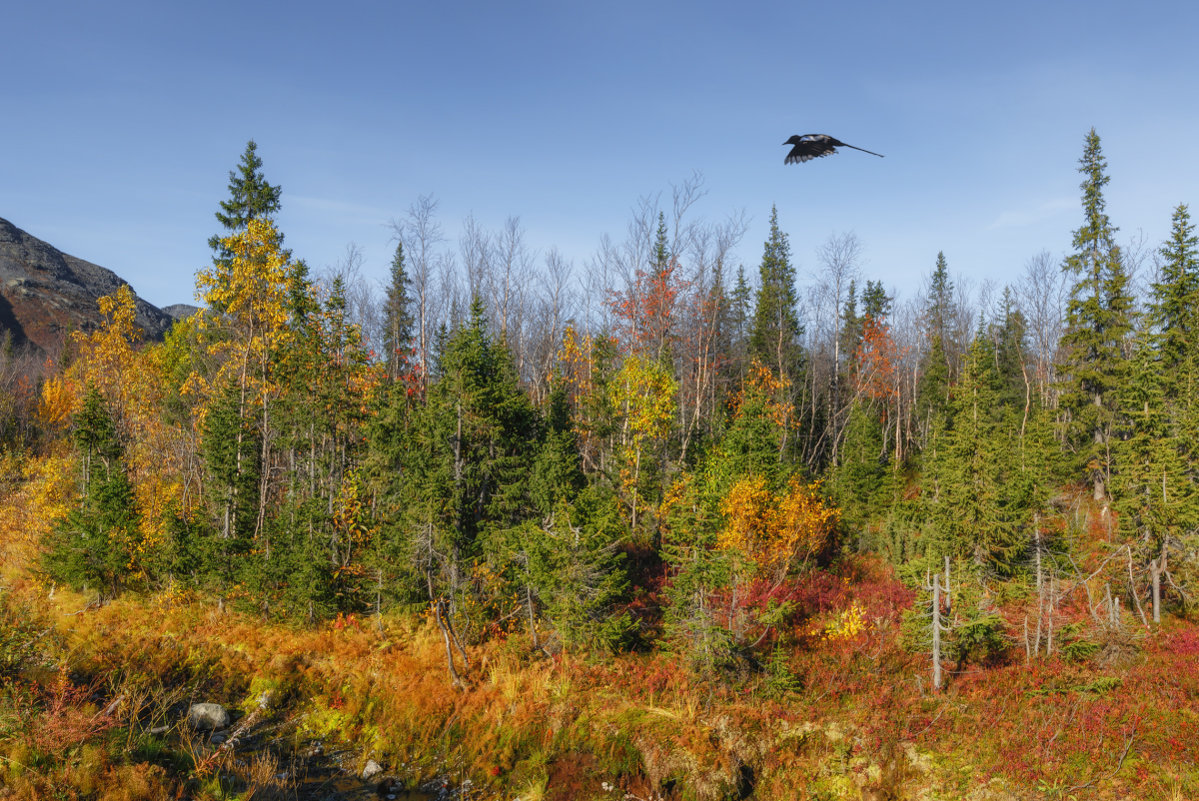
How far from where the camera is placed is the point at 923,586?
1667 centimetres

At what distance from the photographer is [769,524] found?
1992cm

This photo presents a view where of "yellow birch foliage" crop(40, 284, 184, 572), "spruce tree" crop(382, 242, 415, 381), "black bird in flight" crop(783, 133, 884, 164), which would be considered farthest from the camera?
"spruce tree" crop(382, 242, 415, 381)

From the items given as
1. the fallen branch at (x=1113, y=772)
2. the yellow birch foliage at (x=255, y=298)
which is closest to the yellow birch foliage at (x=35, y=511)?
the yellow birch foliage at (x=255, y=298)

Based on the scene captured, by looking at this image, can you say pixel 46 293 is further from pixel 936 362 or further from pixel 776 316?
pixel 936 362

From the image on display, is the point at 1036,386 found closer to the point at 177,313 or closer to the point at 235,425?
the point at 235,425

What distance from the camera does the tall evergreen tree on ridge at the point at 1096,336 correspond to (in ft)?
98.5

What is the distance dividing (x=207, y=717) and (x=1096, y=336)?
40198 mm

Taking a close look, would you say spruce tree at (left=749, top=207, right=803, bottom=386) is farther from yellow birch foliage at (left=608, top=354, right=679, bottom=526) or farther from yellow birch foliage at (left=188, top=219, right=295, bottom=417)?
yellow birch foliage at (left=188, top=219, right=295, bottom=417)

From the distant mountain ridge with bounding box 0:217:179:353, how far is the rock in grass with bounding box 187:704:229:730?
76.8 metres

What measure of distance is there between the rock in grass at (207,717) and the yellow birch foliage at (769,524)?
15.1 m

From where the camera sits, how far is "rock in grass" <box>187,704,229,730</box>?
1730 cm

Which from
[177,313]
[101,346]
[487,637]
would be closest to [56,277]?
[177,313]

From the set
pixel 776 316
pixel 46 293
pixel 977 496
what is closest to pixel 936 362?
pixel 776 316

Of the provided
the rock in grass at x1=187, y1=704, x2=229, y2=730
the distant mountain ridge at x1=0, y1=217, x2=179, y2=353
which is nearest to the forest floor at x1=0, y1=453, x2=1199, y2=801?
the rock in grass at x1=187, y1=704, x2=229, y2=730
